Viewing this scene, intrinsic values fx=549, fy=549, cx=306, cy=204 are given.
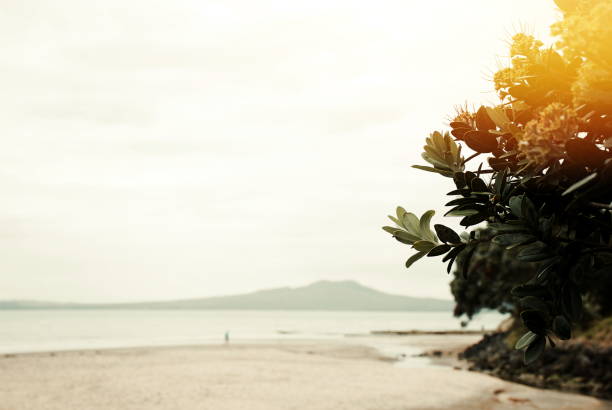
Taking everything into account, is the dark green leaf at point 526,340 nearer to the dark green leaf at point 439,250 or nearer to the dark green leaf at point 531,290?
the dark green leaf at point 531,290

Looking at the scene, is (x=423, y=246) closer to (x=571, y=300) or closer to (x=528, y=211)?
(x=528, y=211)

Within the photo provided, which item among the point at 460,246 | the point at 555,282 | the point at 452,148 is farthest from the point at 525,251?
the point at 452,148

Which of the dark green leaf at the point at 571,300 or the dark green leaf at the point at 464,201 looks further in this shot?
the dark green leaf at the point at 464,201

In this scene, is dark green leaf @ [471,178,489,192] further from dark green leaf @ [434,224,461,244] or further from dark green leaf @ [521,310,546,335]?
dark green leaf @ [521,310,546,335]

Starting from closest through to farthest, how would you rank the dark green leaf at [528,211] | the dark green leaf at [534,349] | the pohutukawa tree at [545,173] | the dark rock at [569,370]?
the pohutukawa tree at [545,173] → the dark green leaf at [528,211] → the dark green leaf at [534,349] → the dark rock at [569,370]

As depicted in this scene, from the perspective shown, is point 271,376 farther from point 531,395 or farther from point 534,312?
point 534,312

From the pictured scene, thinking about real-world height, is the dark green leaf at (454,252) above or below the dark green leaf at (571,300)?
above

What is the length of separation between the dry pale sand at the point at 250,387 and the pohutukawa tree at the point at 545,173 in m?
20.8

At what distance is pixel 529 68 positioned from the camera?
2674mm

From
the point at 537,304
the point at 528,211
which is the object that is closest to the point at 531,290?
the point at 537,304

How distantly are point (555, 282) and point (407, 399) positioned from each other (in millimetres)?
23532

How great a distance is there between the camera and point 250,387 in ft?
92.2

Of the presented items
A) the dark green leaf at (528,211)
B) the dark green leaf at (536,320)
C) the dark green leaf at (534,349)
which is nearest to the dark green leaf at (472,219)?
the dark green leaf at (528,211)

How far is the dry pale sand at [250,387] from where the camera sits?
23062mm
